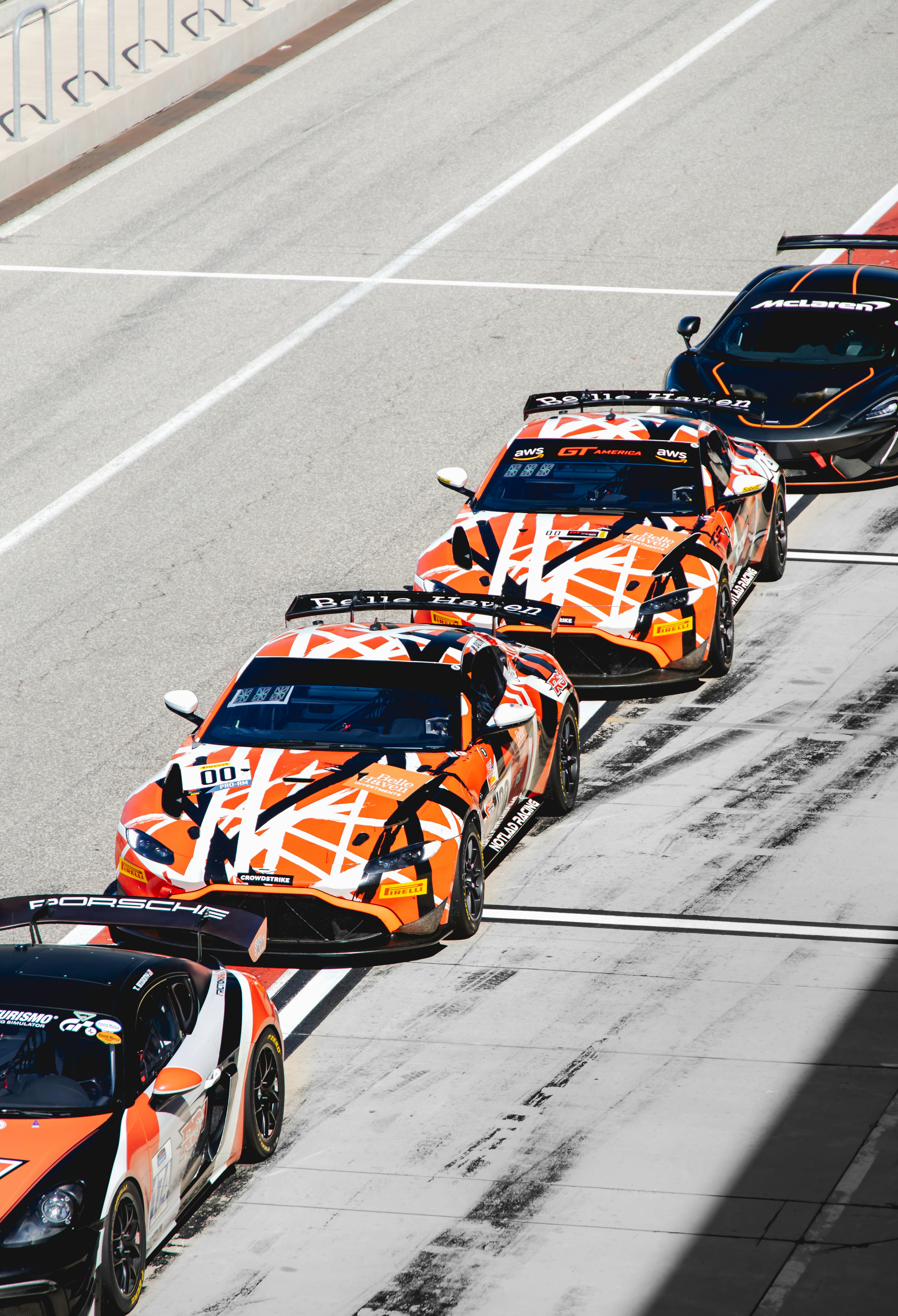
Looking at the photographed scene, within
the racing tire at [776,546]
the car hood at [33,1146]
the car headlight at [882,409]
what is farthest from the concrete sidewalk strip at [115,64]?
the car hood at [33,1146]

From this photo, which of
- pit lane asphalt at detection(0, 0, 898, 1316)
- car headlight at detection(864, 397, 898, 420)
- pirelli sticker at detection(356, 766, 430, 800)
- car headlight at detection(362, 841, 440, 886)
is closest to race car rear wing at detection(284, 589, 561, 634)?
pit lane asphalt at detection(0, 0, 898, 1316)

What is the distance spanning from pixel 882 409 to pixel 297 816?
9.51m

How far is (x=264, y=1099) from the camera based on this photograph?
8898 mm

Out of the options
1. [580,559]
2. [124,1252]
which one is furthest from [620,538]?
[124,1252]

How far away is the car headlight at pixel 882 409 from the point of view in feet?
59.7

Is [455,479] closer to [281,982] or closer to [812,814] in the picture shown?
[812,814]

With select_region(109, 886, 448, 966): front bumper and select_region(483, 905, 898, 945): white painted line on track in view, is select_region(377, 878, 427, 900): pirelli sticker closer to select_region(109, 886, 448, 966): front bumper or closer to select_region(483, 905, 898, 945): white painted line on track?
select_region(109, 886, 448, 966): front bumper

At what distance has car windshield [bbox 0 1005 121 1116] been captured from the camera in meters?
7.57

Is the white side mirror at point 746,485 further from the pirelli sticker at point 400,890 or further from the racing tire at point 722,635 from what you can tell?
the pirelli sticker at point 400,890

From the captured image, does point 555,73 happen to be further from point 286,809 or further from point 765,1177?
point 765,1177

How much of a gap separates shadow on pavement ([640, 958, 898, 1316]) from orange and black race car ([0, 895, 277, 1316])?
1957 mm

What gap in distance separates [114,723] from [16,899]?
604cm

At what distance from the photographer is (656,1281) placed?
25.7 ft

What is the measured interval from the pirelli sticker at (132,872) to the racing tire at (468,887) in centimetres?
162
